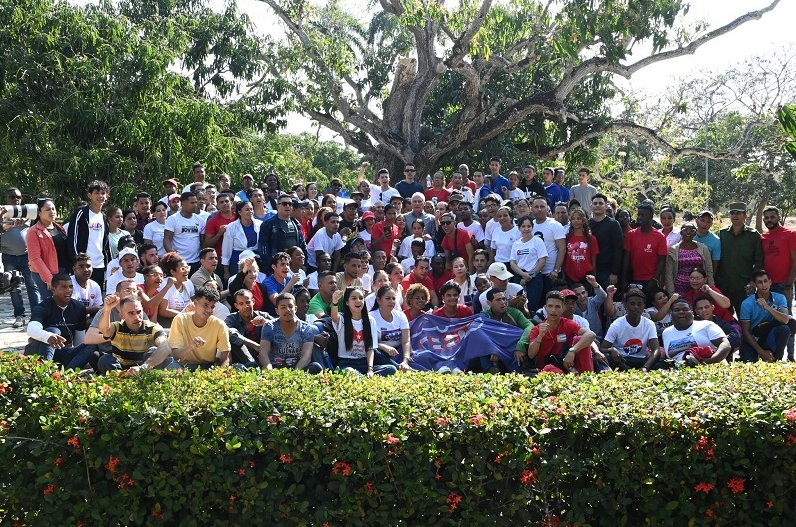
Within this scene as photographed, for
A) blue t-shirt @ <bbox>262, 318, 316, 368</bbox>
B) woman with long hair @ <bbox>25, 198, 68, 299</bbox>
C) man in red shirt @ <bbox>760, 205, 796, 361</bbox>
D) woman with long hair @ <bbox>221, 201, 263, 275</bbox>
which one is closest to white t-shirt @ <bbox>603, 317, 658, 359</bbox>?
man in red shirt @ <bbox>760, 205, 796, 361</bbox>

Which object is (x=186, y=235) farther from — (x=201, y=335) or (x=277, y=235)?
(x=201, y=335)

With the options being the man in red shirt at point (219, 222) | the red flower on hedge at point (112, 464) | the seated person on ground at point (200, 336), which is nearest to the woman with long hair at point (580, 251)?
the man in red shirt at point (219, 222)

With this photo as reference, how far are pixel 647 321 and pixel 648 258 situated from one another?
1.85m

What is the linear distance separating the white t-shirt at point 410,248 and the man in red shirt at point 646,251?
2.60 meters

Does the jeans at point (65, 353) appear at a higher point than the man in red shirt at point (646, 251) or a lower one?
lower

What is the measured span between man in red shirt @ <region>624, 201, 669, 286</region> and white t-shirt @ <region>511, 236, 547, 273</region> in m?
1.17

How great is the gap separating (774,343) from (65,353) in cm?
761

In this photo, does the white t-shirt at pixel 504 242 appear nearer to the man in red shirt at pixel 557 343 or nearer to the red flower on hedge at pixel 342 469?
the man in red shirt at pixel 557 343

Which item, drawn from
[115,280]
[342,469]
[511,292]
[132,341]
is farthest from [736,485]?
[115,280]

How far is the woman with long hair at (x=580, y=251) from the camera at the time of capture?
35.9 ft

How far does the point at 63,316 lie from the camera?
8.56m

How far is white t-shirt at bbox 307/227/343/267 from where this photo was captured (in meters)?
11.4

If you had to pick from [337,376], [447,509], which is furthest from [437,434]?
[337,376]

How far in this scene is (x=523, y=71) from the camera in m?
23.5
